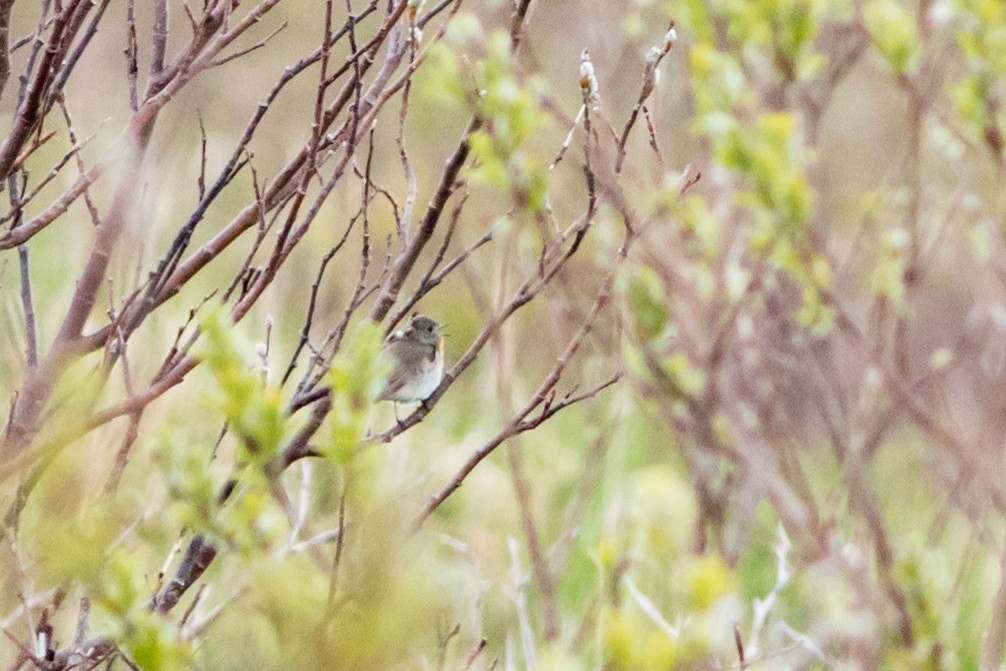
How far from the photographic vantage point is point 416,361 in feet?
13.4

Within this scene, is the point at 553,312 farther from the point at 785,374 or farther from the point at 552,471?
the point at 552,471

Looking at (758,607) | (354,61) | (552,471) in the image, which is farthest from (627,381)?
(552,471)

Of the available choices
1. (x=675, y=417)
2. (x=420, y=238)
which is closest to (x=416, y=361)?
(x=675, y=417)

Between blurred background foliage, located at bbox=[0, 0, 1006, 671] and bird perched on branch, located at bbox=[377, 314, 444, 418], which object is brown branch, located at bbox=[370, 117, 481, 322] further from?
bird perched on branch, located at bbox=[377, 314, 444, 418]

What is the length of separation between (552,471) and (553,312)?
2.58 m


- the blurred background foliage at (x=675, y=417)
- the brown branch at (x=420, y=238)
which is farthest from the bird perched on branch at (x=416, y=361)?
the brown branch at (x=420, y=238)

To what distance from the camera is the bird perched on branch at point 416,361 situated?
12.9 ft

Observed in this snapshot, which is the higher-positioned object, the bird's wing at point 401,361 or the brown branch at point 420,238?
the bird's wing at point 401,361

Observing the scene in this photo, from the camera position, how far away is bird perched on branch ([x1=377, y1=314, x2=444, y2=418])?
3.94 meters

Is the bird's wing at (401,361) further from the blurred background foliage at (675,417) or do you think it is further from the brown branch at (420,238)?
the brown branch at (420,238)

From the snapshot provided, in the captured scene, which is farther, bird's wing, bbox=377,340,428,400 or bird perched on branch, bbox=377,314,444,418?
bird perched on branch, bbox=377,314,444,418

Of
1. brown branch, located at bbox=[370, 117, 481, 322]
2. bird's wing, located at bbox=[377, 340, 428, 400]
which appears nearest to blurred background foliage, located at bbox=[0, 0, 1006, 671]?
brown branch, located at bbox=[370, 117, 481, 322]

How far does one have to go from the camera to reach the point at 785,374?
2703 mm

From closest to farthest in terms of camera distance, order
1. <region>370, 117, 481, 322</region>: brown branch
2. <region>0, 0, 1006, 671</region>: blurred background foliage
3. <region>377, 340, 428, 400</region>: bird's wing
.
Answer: <region>0, 0, 1006, 671</region>: blurred background foliage < <region>370, 117, 481, 322</region>: brown branch < <region>377, 340, 428, 400</region>: bird's wing
